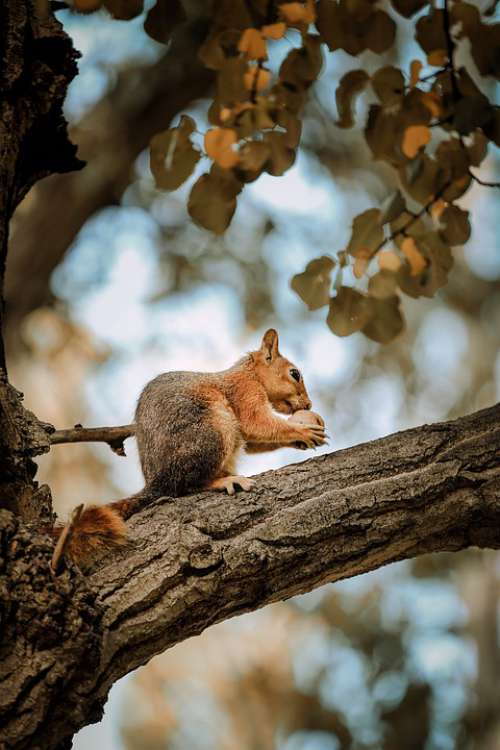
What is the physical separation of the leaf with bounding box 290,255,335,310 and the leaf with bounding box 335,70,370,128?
271 millimetres

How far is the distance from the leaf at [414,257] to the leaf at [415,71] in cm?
31

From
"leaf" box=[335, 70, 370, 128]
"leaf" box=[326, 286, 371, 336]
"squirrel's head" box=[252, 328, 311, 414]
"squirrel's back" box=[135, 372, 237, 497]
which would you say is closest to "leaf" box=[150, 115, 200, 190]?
"leaf" box=[335, 70, 370, 128]

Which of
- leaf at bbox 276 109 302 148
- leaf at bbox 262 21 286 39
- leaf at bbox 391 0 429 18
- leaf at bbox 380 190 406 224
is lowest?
leaf at bbox 380 190 406 224

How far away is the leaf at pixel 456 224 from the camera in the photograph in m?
1.81

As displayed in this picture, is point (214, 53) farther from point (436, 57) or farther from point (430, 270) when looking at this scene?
point (430, 270)

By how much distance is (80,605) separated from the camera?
1999mm

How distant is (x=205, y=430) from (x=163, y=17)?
A: 5.08ft

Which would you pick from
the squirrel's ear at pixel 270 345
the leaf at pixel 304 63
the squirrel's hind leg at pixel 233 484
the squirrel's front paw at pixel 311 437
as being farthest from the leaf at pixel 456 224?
the squirrel's ear at pixel 270 345

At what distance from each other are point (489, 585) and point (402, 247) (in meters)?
5.96

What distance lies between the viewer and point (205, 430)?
2969 mm

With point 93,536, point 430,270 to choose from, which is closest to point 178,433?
point 93,536

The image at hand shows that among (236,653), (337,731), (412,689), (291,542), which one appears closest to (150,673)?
(236,653)

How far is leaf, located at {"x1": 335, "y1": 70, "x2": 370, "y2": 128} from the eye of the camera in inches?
67.3

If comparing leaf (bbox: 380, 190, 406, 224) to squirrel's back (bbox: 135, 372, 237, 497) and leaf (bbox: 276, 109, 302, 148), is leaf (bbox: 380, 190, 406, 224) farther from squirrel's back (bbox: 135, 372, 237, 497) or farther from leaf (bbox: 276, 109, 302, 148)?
squirrel's back (bbox: 135, 372, 237, 497)
